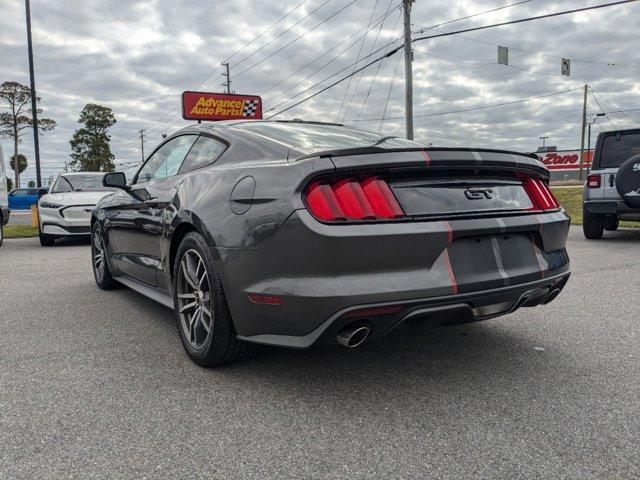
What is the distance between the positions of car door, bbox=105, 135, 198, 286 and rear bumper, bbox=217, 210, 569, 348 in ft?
3.87

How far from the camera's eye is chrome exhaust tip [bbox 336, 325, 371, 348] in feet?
7.74

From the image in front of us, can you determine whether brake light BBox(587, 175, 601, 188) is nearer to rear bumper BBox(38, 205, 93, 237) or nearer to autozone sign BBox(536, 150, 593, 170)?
rear bumper BBox(38, 205, 93, 237)

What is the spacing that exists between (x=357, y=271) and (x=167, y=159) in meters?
2.28

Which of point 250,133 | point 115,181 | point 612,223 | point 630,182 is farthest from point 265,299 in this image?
point 612,223

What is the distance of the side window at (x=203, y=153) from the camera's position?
3.30 m

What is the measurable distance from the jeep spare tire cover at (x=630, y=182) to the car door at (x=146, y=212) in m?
6.21

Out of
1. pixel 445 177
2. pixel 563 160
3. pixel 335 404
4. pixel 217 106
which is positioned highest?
pixel 217 106

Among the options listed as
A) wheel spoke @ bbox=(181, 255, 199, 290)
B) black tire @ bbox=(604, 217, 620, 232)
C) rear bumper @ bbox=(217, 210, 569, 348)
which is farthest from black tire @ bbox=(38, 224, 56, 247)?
black tire @ bbox=(604, 217, 620, 232)

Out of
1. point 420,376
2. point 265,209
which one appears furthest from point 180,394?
point 420,376

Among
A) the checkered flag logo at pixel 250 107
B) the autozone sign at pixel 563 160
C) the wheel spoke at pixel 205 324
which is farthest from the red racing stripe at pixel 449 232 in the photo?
the autozone sign at pixel 563 160

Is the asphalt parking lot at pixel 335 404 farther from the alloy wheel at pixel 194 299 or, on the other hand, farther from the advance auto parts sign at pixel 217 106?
the advance auto parts sign at pixel 217 106

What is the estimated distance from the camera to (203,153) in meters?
3.47

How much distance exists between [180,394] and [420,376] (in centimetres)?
121

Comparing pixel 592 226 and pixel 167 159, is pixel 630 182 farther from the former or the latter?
pixel 167 159
